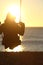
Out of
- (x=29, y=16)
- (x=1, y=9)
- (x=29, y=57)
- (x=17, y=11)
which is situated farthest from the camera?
(x=29, y=16)

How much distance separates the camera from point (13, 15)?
73cm

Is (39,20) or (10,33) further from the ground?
(10,33)

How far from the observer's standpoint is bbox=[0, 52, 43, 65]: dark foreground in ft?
2.31

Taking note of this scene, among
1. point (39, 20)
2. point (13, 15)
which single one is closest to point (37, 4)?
point (39, 20)

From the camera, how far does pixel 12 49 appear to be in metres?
0.75

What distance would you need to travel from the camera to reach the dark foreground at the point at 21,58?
0.70 meters

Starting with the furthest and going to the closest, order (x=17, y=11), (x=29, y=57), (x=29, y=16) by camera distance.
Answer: (x=29, y=16)
(x=17, y=11)
(x=29, y=57)

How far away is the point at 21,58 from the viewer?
27.9 inches

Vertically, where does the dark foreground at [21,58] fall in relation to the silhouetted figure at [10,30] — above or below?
below

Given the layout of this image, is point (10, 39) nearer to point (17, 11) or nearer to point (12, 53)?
point (12, 53)

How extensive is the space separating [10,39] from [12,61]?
8 cm

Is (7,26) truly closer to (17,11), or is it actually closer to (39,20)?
(17,11)

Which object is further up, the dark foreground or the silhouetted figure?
the silhouetted figure

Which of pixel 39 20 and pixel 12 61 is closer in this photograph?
pixel 12 61
